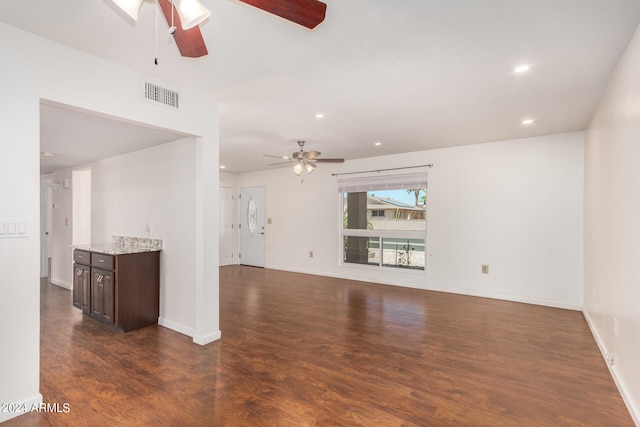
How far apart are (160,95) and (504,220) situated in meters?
4.85

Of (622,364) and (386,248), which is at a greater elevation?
(386,248)

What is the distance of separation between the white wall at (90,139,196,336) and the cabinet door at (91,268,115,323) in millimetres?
498

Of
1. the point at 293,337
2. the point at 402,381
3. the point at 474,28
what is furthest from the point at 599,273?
the point at 293,337

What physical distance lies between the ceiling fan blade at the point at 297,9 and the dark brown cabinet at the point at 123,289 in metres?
3.17

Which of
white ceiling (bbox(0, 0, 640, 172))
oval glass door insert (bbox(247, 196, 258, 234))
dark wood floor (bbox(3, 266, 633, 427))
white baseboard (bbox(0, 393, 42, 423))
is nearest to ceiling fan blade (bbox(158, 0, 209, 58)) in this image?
white ceiling (bbox(0, 0, 640, 172))

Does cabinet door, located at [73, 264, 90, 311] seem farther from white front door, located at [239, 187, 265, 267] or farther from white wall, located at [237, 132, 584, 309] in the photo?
white wall, located at [237, 132, 584, 309]

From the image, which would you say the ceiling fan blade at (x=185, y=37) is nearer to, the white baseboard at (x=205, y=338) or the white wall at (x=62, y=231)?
the white baseboard at (x=205, y=338)

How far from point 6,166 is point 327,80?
7.61 feet

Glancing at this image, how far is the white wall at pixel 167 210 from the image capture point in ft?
11.4

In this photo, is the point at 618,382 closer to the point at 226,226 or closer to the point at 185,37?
the point at 185,37

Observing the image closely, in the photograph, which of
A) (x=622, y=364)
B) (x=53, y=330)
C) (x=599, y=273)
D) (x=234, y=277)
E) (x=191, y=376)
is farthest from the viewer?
(x=234, y=277)

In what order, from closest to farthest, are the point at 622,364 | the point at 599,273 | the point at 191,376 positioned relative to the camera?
the point at 622,364 < the point at 191,376 < the point at 599,273

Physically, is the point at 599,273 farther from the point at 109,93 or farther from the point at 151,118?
the point at 109,93

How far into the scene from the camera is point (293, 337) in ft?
11.2
